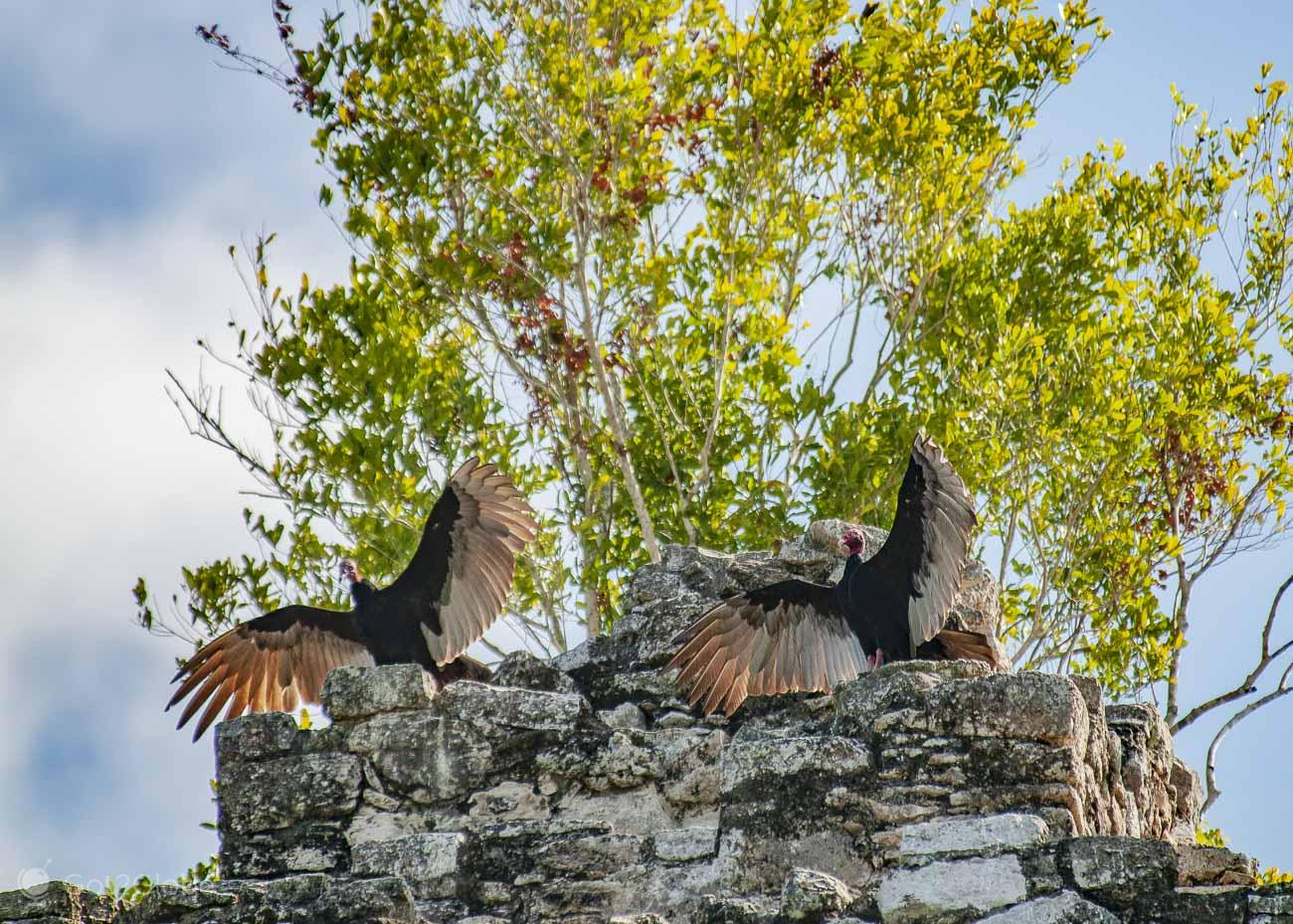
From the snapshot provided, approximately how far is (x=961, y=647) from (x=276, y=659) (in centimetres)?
286

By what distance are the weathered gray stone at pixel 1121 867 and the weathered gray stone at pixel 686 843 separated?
1.27m

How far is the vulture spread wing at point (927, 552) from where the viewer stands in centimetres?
691

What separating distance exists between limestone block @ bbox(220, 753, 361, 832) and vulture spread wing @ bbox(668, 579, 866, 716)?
4.49ft

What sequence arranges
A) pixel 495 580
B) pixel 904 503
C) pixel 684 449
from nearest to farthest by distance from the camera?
pixel 904 503 < pixel 495 580 < pixel 684 449

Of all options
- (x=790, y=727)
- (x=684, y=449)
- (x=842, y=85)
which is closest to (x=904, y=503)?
(x=790, y=727)

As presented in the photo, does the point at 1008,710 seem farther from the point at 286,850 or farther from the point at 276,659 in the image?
the point at 276,659

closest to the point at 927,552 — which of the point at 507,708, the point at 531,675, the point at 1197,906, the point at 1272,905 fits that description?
the point at 531,675

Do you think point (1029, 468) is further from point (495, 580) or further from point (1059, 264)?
point (495, 580)

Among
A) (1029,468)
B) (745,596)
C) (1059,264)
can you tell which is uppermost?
(1059,264)

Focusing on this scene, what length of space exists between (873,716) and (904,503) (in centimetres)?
147

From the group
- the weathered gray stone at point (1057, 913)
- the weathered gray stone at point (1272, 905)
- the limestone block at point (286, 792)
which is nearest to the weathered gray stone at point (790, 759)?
the weathered gray stone at point (1057, 913)

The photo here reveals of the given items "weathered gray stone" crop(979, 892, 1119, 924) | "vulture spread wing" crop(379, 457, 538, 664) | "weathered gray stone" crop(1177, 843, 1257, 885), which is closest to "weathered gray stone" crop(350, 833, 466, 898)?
"vulture spread wing" crop(379, 457, 538, 664)

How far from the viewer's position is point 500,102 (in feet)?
38.3

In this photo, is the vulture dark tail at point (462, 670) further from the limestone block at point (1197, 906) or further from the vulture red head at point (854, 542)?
the limestone block at point (1197, 906)
